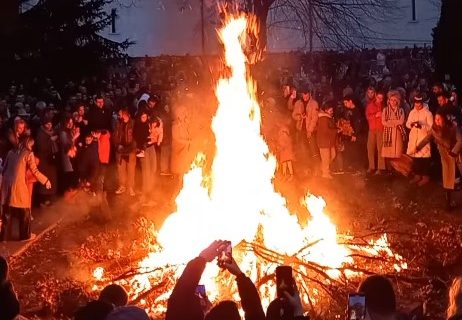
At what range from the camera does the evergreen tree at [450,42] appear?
2197cm

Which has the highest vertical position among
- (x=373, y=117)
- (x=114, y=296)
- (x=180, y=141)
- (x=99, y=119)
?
(x=99, y=119)

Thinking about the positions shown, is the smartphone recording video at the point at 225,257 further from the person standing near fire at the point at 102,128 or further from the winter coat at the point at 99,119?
the winter coat at the point at 99,119

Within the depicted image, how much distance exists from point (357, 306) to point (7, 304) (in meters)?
2.02

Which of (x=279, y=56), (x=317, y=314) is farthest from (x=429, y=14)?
(x=317, y=314)

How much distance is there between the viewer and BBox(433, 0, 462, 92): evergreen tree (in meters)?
22.0

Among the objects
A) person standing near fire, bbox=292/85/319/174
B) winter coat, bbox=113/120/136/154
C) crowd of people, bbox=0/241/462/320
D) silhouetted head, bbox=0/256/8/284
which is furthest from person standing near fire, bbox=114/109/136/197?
silhouetted head, bbox=0/256/8/284

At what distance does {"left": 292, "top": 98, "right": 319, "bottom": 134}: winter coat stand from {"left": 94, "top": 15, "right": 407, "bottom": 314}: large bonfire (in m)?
Result: 5.14

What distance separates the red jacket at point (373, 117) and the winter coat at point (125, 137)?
181 inches

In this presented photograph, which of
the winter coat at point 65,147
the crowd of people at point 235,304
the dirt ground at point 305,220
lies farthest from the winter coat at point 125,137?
the crowd of people at point 235,304

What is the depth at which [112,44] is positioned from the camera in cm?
2381

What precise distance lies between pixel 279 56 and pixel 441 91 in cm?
1494

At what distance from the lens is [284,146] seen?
15.8m

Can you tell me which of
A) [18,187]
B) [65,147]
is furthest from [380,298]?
[65,147]

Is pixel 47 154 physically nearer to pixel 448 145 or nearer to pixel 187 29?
pixel 448 145
